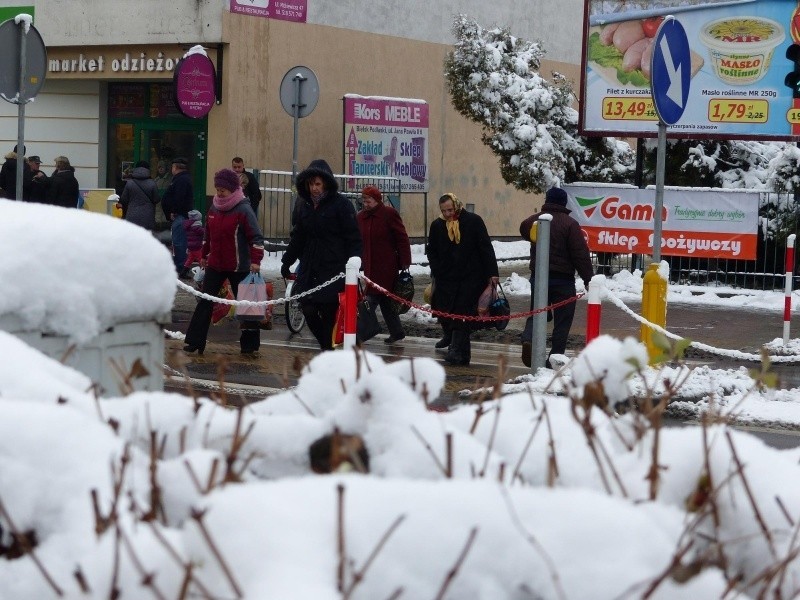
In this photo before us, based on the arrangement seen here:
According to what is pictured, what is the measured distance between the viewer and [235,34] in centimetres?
2441

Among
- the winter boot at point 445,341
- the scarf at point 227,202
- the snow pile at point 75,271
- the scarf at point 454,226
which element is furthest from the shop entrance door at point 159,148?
the snow pile at point 75,271

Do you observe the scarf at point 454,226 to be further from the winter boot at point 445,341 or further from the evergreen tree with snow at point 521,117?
the evergreen tree with snow at point 521,117

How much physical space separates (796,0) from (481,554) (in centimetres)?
1977

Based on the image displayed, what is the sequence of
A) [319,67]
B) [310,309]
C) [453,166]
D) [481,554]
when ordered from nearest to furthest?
[481,554] < [310,309] < [319,67] < [453,166]

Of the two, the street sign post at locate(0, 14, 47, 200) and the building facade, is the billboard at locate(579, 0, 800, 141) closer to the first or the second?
the building facade

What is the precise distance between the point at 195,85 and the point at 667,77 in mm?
13822

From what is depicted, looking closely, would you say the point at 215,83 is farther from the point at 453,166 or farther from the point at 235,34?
the point at 453,166

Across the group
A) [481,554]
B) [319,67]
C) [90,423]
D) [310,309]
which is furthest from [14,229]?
[319,67]

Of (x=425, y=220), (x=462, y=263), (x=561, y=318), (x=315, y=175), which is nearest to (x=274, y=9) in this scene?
(x=425, y=220)

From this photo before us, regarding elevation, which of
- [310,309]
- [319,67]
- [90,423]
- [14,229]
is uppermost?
[319,67]

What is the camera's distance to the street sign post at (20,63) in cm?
1292

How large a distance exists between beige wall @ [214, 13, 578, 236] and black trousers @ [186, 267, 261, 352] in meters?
12.1

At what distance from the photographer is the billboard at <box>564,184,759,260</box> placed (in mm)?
19484

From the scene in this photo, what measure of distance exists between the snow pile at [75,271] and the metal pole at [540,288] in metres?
7.39
